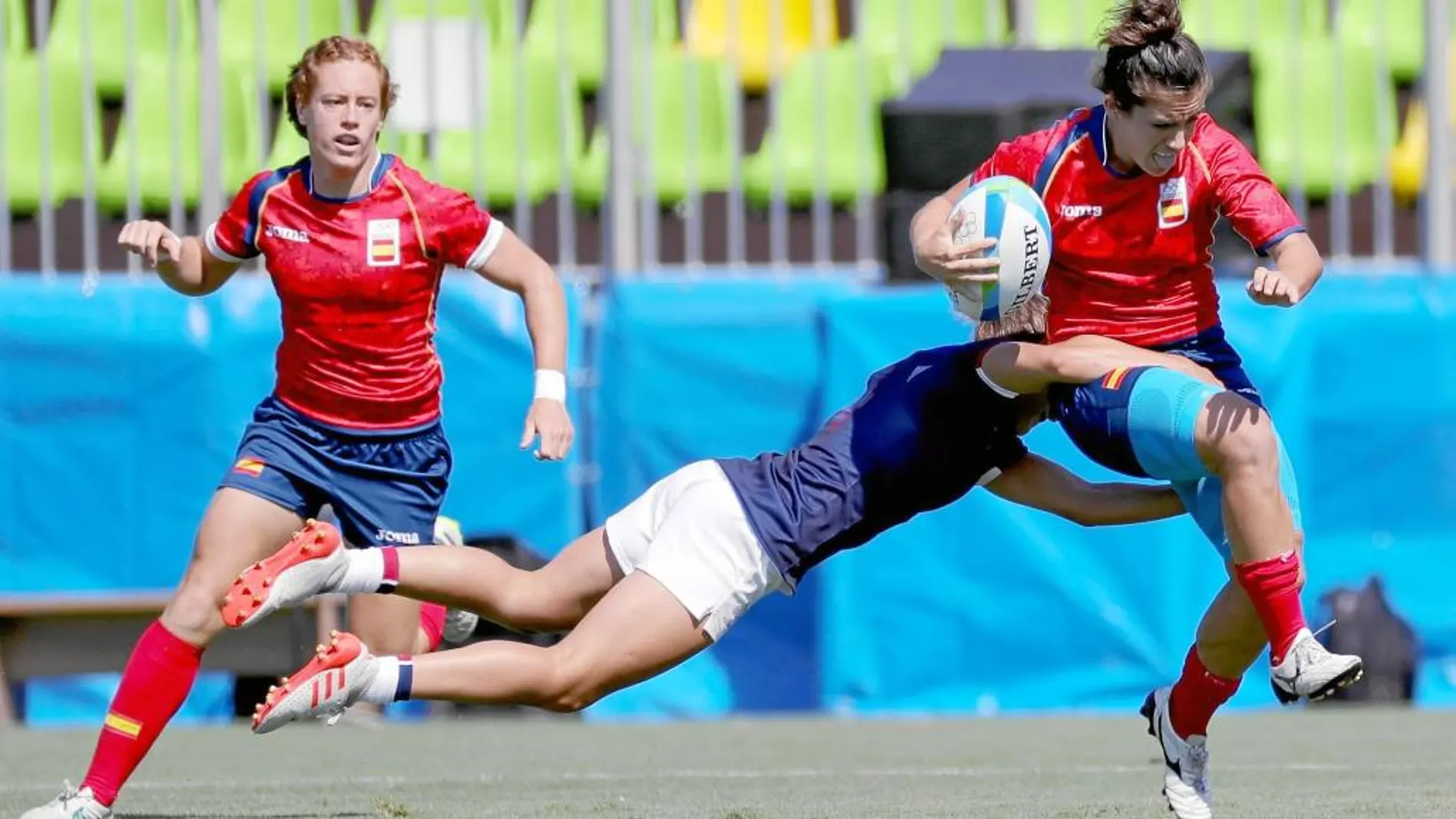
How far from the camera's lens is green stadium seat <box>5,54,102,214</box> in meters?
10.4

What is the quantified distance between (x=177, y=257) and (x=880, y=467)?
1.90 m

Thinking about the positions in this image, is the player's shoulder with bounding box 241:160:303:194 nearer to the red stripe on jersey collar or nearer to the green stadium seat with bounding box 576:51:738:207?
the red stripe on jersey collar

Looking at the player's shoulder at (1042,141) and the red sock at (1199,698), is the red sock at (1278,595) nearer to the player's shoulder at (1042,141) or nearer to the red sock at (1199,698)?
the red sock at (1199,698)

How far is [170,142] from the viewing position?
10.4 metres

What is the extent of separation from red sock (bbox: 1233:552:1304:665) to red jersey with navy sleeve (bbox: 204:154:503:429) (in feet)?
6.89

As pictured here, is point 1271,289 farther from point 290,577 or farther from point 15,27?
point 15,27

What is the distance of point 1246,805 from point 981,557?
395 centimetres

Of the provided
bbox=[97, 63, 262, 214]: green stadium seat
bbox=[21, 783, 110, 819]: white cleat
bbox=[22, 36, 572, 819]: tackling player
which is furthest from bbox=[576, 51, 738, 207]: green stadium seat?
bbox=[21, 783, 110, 819]: white cleat

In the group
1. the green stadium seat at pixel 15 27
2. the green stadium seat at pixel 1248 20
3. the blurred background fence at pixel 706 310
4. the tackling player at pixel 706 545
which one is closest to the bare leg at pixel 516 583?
the tackling player at pixel 706 545

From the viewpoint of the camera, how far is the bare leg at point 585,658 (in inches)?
190

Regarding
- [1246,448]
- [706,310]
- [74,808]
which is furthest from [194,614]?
[706,310]

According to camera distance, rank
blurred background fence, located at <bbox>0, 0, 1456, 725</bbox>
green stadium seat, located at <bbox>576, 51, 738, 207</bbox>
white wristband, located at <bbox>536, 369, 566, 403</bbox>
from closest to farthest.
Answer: white wristband, located at <bbox>536, 369, 566, 403</bbox>
blurred background fence, located at <bbox>0, 0, 1456, 725</bbox>
green stadium seat, located at <bbox>576, 51, 738, 207</bbox>

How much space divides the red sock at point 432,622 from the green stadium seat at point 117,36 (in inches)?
191

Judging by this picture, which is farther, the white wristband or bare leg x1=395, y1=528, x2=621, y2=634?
the white wristband
